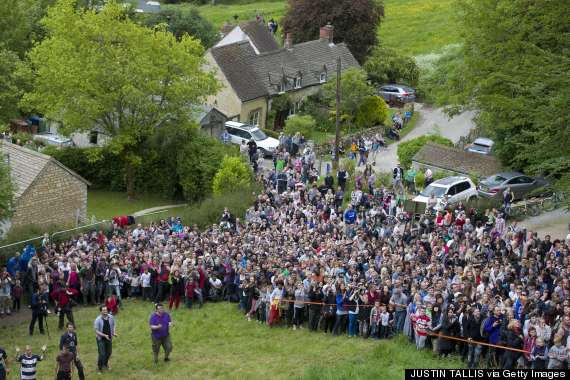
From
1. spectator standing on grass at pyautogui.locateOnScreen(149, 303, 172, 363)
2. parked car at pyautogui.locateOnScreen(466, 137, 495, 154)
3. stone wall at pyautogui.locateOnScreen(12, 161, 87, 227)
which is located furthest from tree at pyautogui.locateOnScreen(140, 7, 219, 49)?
spectator standing on grass at pyautogui.locateOnScreen(149, 303, 172, 363)

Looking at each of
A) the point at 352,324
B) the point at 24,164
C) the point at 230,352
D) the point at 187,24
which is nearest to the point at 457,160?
the point at 24,164

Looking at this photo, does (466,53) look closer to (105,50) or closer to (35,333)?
(105,50)

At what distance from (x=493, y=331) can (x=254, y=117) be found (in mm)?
36511

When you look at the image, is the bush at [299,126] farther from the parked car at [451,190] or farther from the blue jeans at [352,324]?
the blue jeans at [352,324]

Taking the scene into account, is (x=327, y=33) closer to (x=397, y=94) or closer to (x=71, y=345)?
(x=397, y=94)

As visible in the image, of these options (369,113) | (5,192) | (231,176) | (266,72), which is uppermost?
(5,192)

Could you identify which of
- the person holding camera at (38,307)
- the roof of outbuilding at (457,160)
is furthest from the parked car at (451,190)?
the person holding camera at (38,307)

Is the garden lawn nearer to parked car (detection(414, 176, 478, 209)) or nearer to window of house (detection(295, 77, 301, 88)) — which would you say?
parked car (detection(414, 176, 478, 209))

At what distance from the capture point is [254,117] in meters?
58.0

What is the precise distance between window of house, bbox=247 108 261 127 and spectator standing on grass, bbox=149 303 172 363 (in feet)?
111

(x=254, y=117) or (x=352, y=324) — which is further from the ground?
(x=352, y=324)

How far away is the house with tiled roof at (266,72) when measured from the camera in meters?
56.6

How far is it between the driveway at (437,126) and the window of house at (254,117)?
881 centimetres

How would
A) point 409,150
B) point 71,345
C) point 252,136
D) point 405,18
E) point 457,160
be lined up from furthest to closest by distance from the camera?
point 405,18 → point 252,136 → point 409,150 → point 457,160 → point 71,345
